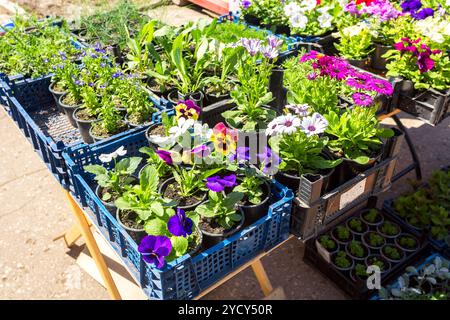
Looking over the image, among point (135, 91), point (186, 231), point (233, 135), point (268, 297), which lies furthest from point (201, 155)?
point (268, 297)

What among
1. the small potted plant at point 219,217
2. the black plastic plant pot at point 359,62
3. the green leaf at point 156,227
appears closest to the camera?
the green leaf at point 156,227

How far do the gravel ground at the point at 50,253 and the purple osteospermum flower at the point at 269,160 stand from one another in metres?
1.09

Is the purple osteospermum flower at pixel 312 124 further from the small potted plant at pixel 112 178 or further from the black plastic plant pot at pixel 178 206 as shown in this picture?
the small potted plant at pixel 112 178

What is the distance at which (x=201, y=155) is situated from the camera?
5.54 ft

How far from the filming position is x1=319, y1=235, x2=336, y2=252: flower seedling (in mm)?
2682

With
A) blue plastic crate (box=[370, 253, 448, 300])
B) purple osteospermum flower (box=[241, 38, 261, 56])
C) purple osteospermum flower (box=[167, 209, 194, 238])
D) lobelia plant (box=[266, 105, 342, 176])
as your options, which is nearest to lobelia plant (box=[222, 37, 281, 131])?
purple osteospermum flower (box=[241, 38, 261, 56])

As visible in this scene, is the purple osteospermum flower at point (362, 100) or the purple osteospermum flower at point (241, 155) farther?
the purple osteospermum flower at point (362, 100)

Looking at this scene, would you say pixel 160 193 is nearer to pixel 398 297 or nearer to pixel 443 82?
pixel 398 297

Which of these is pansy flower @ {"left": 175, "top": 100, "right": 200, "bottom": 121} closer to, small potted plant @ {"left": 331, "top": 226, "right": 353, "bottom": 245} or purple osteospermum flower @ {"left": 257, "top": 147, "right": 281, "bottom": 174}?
purple osteospermum flower @ {"left": 257, "top": 147, "right": 281, "bottom": 174}

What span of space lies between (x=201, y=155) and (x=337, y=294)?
4.85 ft

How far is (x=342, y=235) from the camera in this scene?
8.98ft

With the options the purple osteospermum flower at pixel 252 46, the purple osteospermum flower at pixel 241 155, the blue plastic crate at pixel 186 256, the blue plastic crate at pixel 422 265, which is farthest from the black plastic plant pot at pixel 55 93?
the blue plastic crate at pixel 422 265

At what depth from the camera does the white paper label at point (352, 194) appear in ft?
6.21

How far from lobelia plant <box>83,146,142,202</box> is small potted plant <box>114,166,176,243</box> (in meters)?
0.06
